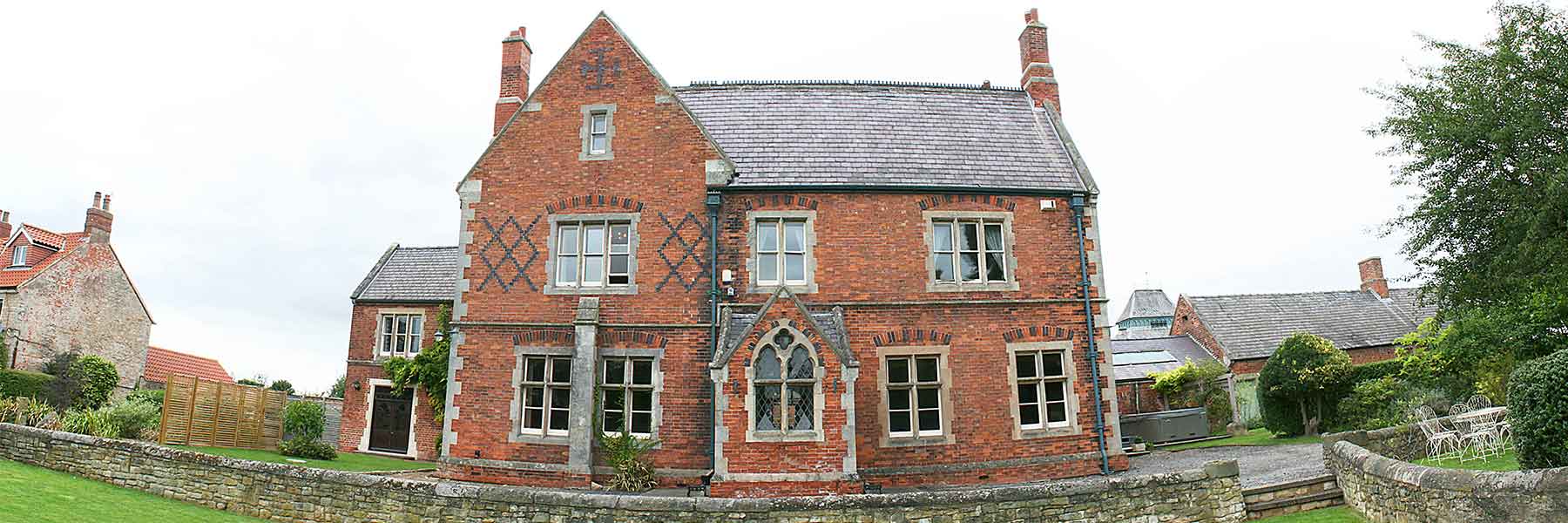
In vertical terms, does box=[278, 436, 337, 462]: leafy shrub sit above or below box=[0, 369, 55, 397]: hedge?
below

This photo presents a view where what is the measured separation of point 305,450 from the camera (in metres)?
23.5

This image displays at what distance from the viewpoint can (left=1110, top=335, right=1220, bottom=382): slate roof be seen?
30.7 metres

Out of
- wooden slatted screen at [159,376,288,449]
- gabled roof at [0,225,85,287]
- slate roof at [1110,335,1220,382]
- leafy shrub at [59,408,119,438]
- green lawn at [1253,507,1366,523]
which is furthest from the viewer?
gabled roof at [0,225,85,287]

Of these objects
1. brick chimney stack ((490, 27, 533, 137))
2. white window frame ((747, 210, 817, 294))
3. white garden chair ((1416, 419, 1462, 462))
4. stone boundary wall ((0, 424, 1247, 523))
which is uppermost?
brick chimney stack ((490, 27, 533, 137))

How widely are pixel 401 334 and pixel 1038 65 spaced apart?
2294cm

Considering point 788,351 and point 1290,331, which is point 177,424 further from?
point 1290,331

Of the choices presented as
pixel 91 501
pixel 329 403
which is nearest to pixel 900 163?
pixel 91 501

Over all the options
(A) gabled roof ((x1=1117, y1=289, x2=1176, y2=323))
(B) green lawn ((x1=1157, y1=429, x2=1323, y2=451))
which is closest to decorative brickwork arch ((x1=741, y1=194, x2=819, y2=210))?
(B) green lawn ((x1=1157, y1=429, x2=1323, y2=451))

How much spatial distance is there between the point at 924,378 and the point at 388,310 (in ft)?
68.5

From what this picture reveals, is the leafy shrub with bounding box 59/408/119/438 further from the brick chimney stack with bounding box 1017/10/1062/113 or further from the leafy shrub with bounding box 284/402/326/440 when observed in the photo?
the brick chimney stack with bounding box 1017/10/1062/113

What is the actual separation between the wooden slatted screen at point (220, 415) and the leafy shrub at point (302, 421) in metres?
0.37

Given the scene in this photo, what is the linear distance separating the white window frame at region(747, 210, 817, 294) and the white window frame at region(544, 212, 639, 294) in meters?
2.44

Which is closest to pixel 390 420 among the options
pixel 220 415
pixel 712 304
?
pixel 220 415

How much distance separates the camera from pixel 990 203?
17641 mm
